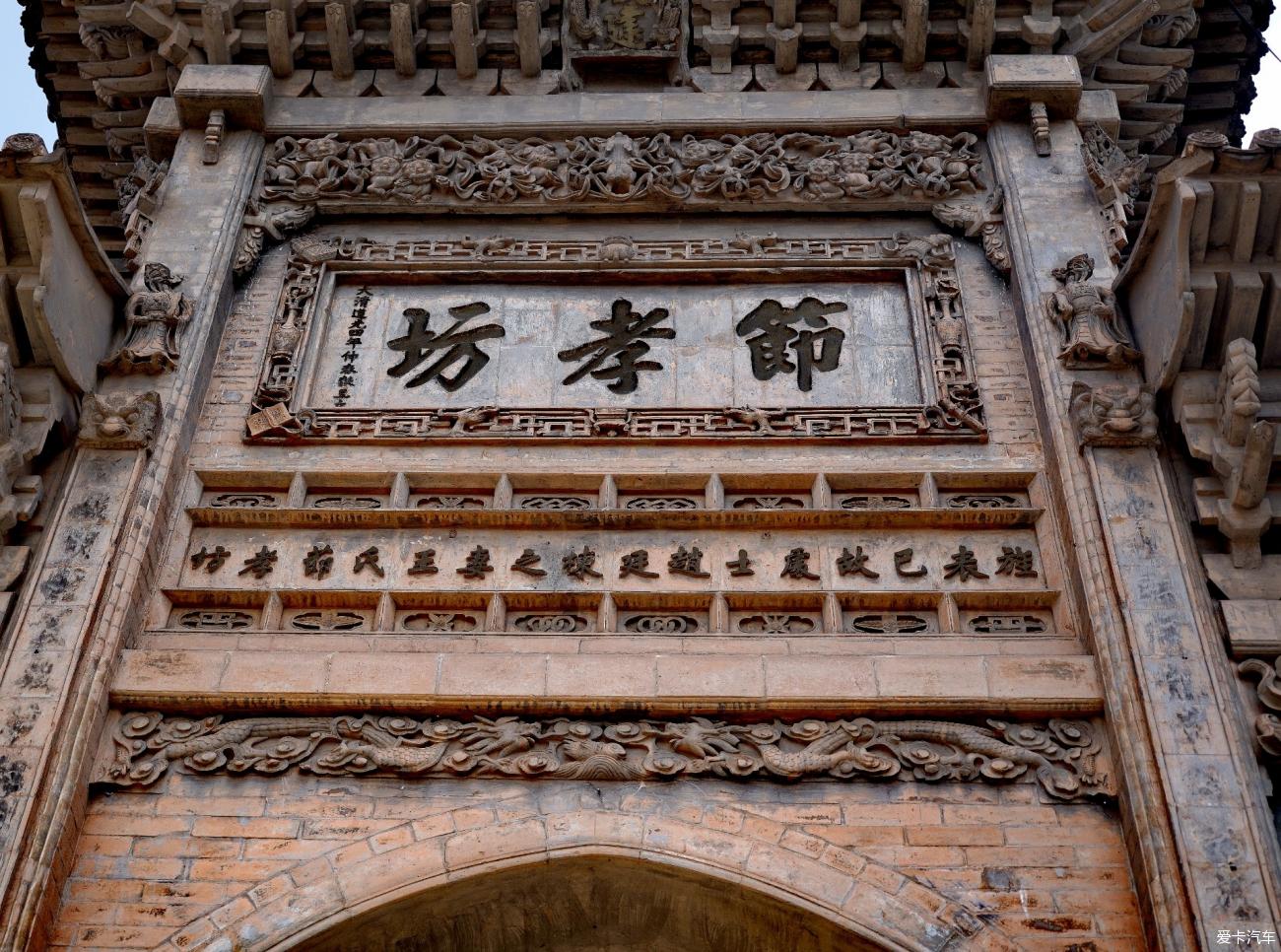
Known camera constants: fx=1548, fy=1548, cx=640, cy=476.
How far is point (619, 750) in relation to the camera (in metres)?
6.41

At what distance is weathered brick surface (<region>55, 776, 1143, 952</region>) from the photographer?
5.85 meters

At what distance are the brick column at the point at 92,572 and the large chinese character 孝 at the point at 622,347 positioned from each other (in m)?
2.02

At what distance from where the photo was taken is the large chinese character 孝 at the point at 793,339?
27.6 ft

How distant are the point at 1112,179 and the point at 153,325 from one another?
5411mm

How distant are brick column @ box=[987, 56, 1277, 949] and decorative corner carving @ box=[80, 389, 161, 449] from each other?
439cm

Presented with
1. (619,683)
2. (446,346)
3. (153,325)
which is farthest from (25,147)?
(619,683)

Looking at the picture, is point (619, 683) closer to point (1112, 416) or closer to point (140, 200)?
point (1112, 416)

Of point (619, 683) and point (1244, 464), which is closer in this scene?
point (619, 683)

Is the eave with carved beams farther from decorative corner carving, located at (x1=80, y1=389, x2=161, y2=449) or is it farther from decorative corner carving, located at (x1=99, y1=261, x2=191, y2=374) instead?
decorative corner carving, located at (x1=80, y1=389, x2=161, y2=449)

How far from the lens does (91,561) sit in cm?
687

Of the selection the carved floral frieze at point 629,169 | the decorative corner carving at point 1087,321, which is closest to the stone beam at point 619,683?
the decorative corner carving at point 1087,321

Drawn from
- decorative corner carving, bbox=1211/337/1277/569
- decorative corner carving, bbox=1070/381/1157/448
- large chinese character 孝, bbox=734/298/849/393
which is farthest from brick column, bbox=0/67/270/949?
decorative corner carving, bbox=1211/337/1277/569

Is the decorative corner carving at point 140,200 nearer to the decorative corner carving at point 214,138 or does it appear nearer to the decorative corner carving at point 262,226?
the decorative corner carving at point 214,138

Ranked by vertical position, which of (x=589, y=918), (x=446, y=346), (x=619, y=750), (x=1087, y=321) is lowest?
(x=589, y=918)
